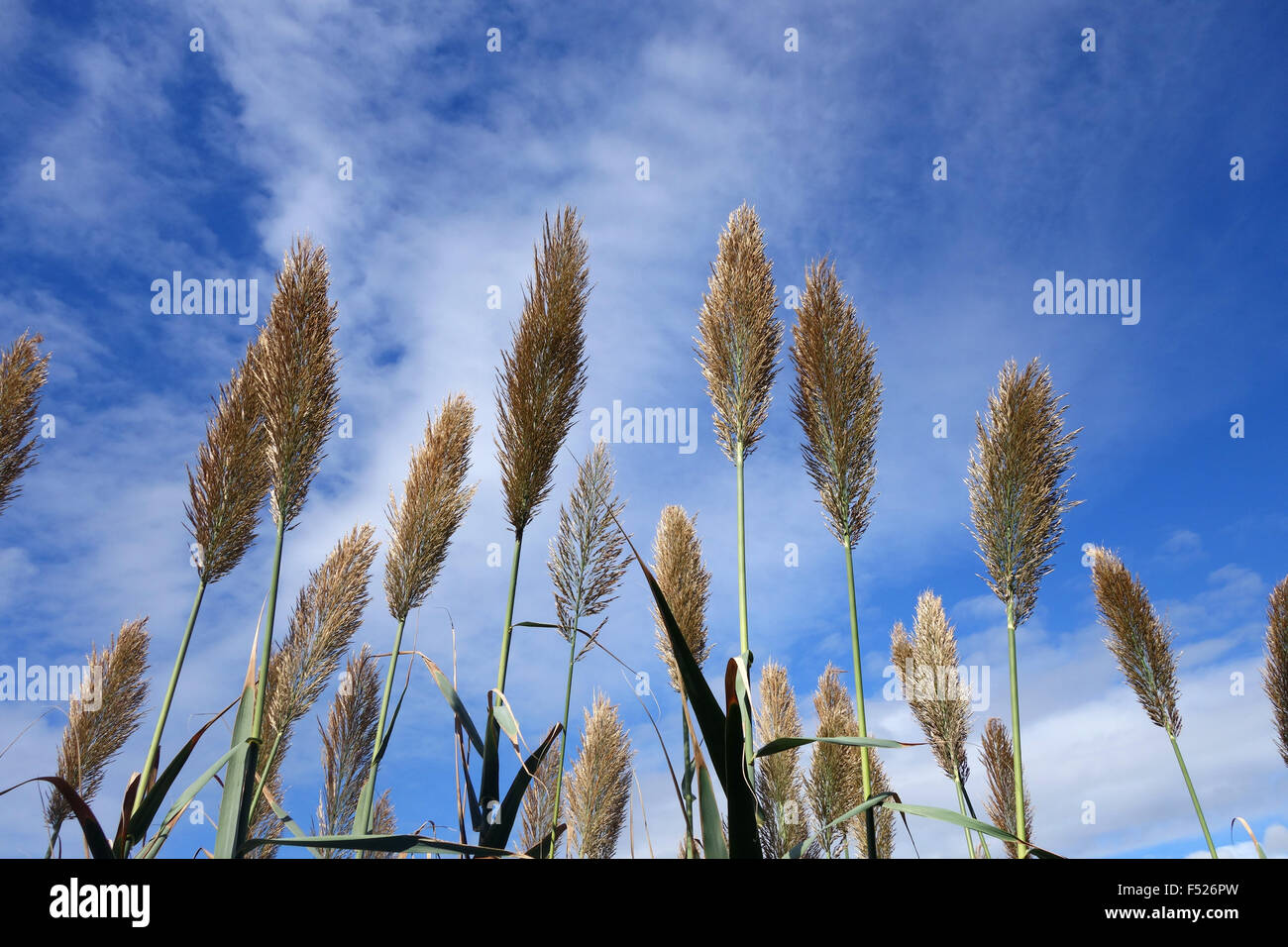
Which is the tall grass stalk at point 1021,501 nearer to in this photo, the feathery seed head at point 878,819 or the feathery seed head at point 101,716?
the feathery seed head at point 878,819

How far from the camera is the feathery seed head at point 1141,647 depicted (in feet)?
15.6

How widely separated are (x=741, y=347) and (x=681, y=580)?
1.60 metres

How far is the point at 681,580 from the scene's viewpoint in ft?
13.6

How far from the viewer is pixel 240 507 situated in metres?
2.67

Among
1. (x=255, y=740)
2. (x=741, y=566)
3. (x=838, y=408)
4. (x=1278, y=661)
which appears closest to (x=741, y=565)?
(x=741, y=566)

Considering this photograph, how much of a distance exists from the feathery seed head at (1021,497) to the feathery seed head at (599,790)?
121 inches

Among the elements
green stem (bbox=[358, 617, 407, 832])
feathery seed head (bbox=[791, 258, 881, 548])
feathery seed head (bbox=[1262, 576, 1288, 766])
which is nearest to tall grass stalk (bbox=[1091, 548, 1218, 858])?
feathery seed head (bbox=[1262, 576, 1288, 766])

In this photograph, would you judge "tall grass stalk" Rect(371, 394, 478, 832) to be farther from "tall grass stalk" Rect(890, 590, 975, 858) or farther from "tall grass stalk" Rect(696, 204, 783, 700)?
"tall grass stalk" Rect(890, 590, 975, 858)

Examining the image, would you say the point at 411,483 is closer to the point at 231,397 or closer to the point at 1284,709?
the point at 231,397

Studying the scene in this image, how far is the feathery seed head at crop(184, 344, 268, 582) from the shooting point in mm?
2629
